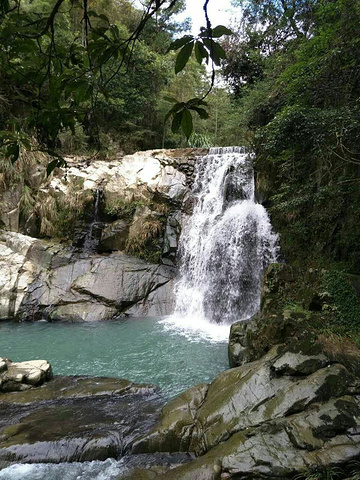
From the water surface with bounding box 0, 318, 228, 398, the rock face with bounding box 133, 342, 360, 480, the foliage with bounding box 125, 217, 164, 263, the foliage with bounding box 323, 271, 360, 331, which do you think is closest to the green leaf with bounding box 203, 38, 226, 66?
the rock face with bounding box 133, 342, 360, 480

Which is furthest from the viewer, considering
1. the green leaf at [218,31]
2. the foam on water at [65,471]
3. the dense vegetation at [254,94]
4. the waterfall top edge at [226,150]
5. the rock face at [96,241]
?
the waterfall top edge at [226,150]

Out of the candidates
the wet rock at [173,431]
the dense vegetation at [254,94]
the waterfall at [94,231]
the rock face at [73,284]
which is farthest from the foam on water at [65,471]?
the waterfall at [94,231]

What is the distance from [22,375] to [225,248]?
602 centimetres

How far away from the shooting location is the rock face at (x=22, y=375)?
4.53m

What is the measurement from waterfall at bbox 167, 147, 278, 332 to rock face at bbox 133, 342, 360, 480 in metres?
4.33

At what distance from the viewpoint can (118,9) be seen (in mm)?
15164

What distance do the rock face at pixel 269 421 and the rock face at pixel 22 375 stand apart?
2.21 m

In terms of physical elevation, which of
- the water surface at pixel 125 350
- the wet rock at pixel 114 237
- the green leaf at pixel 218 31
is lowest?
the water surface at pixel 125 350

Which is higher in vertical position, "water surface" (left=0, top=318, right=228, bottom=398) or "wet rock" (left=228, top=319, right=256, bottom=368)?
"wet rock" (left=228, top=319, right=256, bottom=368)

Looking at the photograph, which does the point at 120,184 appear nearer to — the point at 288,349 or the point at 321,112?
the point at 321,112

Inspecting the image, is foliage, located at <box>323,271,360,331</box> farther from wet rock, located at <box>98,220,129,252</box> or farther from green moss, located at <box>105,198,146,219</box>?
green moss, located at <box>105,198,146,219</box>

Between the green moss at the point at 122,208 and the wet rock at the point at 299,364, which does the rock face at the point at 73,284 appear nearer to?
the green moss at the point at 122,208

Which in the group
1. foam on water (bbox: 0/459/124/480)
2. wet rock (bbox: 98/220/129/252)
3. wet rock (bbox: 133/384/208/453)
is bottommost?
foam on water (bbox: 0/459/124/480)

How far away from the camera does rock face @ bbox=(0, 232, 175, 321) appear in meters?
8.37
